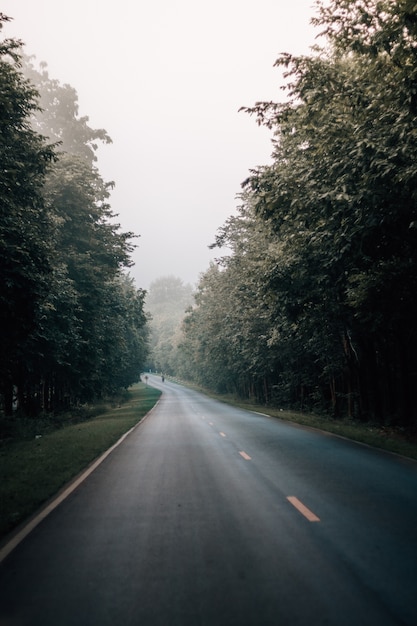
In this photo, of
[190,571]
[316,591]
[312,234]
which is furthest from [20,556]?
[312,234]

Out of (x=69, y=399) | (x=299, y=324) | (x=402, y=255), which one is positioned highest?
(x=402, y=255)

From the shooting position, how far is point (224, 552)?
5.27 meters

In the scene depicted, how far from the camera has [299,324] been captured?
67.4ft

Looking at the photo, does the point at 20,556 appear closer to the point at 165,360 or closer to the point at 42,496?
the point at 42,496

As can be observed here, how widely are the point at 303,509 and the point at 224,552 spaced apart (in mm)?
2047

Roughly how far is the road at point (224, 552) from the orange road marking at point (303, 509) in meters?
0.03

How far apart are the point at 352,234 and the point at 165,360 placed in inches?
5543

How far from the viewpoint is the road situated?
394 cm

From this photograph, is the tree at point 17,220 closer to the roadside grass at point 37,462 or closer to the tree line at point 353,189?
the roadside grass at point 37,462

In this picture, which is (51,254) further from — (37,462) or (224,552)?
(224,552)

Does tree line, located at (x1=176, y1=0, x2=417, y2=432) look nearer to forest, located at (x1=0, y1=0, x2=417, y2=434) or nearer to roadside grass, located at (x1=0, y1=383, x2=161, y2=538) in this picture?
forest, located at (x1=0, y1=0, x2=417, y2=434)

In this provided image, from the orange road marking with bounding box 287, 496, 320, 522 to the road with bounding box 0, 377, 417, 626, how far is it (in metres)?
0.03

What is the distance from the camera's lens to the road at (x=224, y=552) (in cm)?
394

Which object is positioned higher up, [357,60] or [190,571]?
[357,60]
